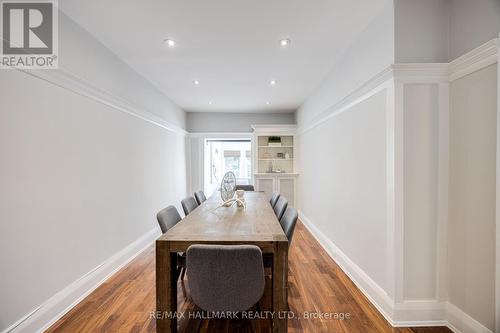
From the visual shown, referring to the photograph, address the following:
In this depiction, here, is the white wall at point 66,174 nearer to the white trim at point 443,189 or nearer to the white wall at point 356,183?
the white wall at point 356,183

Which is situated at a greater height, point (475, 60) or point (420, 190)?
point (475, 60)

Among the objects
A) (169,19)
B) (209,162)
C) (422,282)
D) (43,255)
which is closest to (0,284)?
(43,255)

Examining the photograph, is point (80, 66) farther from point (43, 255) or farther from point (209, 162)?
point (209, 162)

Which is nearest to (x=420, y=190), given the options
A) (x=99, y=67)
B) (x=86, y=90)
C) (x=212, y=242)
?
(x=212, y=242)

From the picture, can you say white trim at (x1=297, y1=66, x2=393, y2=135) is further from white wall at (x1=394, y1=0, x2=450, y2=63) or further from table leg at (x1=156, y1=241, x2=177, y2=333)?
table leg at (x1=156, y1=241, x2=177, y2=333)

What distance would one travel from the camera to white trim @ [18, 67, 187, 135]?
1973mm

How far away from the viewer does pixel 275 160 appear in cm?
636

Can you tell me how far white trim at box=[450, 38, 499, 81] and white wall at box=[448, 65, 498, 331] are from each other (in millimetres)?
36

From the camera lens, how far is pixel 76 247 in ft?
7.39

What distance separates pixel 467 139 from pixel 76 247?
10.6 ft

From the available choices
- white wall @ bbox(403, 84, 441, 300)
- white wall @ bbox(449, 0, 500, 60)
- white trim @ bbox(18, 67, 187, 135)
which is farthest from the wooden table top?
white wall @ bbox(449, 0, 500, 60)

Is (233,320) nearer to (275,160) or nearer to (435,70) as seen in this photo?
(435,70)

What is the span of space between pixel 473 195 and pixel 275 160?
474 cm

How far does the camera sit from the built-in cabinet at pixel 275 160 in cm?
593
